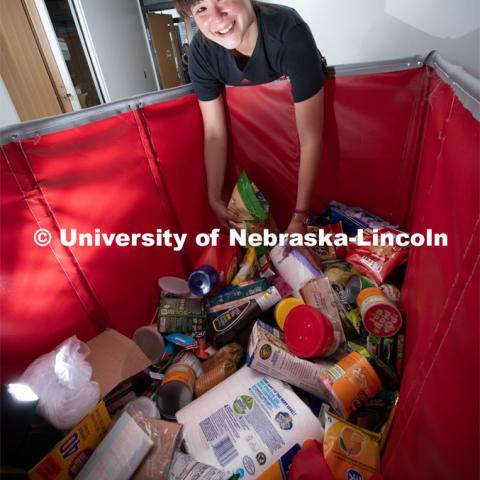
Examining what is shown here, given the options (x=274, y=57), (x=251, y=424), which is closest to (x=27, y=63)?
(x=274, y=57)

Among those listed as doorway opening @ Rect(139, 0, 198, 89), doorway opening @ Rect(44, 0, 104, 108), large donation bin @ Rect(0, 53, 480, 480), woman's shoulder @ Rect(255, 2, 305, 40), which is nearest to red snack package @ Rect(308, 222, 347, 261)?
large donation bin @ Rect(0, 53, 480, 480)

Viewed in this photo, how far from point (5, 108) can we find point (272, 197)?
95.3 inches

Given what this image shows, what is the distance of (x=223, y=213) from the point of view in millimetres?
1312

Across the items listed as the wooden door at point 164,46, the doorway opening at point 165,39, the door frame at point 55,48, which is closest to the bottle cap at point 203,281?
the door frame at point 55,48

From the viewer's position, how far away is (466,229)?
0.37m

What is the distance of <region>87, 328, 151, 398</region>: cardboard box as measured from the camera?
31.8 inches

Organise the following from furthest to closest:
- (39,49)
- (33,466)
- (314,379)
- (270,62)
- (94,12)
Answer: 1. (94,12)
2. (39,49)
3. (270,62)
4. (314,379)
5. (33,466)

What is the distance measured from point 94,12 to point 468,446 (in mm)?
4494

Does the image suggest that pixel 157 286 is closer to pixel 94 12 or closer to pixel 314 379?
pixel 314 379

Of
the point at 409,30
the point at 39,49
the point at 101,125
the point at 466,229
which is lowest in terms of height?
the point at 466,229

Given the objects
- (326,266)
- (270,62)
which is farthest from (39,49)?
(326,266)

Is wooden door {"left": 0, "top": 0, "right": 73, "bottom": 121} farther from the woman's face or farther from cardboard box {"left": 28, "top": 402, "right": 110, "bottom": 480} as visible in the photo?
cardboard box {"left": 28, "top": 402, "right": 110, "bottom": 480}

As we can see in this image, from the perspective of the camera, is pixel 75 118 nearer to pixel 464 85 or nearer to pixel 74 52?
pixel 464 85

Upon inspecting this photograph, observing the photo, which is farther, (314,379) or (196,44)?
(196,44)
